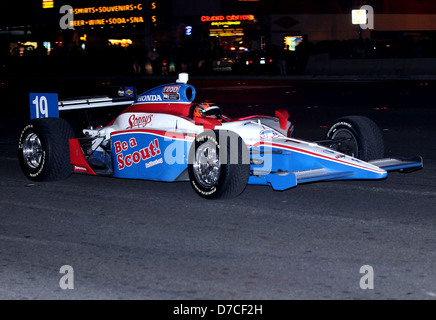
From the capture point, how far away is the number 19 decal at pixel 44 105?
388 inches

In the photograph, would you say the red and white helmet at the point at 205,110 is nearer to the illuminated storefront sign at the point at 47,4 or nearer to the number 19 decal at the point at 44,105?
the number 19 decal at the point at 44,105

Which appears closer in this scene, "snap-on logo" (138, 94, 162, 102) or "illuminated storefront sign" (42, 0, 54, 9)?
"snap-on logo" (138, 94, 162, 102)

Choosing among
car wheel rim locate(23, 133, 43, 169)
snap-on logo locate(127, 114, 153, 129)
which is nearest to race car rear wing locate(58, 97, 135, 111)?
car wheel rim locate(23, 133, 43, 169)

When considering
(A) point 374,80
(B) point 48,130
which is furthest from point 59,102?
(A) point 374,80

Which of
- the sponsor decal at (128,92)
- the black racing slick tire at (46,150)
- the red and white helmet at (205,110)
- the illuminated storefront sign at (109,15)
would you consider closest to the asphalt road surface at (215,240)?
the black racing slick tire at (46,150)

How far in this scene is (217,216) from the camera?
24.3 feet

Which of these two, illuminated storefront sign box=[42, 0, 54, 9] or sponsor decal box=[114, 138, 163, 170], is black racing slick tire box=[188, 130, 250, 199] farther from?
illuminated storefront sign box=[42, 0, 54, 9]

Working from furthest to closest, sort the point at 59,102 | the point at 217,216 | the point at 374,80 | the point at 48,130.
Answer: the point at 374,80
the point at 59,102
the point at 48,130
the point at 217,216

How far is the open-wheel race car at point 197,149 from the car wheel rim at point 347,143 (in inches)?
0.4

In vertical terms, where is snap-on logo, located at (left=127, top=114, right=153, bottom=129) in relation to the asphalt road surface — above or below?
above

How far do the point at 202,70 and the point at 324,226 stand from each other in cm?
3532

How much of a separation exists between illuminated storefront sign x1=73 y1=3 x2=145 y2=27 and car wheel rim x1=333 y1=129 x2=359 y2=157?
4462cm

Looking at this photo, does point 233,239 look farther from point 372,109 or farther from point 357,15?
point 357,15

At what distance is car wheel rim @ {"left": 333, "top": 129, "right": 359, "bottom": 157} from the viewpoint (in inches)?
357
